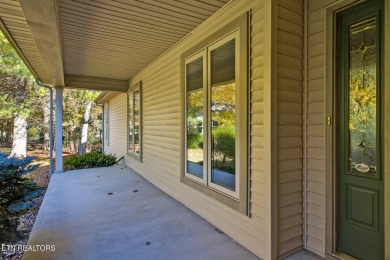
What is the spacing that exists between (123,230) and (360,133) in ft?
9.41

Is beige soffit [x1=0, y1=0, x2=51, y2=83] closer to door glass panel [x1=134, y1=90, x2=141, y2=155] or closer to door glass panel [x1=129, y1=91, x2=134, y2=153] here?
door glass panel [x1=134, y1=90, x2=141, y2=155]

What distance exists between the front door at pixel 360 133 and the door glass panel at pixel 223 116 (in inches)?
43.5

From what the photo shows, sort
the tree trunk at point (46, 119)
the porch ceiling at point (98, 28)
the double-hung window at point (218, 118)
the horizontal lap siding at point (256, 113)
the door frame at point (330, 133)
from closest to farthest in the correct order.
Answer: the door frame at point (330, 133), the horizontal lap siding at point (256, 113), the double-hung window at point (218, 118), the porch ceiling at point (98, 28), the tree trunk at point (46, 119)

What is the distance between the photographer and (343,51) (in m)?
2.20

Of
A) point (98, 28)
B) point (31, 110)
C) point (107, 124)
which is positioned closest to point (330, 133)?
point (98, 28)

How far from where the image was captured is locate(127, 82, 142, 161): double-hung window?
6492 mm

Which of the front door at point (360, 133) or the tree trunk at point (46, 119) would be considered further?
the tree trunk at point (46, 119)

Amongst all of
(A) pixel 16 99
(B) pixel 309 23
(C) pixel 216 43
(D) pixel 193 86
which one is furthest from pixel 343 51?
(A) pixel 16 99

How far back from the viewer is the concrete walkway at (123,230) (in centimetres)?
245

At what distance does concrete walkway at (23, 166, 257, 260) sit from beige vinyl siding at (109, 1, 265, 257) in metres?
0.18

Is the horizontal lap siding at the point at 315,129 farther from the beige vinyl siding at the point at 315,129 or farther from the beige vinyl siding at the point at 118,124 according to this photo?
the beige vinyl siding at the point at 118,124

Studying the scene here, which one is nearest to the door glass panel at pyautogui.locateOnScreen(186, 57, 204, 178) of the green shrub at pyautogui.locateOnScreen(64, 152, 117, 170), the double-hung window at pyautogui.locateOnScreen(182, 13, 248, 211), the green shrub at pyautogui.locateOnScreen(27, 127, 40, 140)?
the double-hung window at pyautogui.locateOnScreen(182, 13, 248, 211)

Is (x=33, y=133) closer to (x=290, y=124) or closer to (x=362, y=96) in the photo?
(x=290, y=124)

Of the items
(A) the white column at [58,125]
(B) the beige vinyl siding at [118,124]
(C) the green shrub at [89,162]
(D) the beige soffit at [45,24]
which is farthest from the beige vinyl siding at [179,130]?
(A) the white column at [58,125]
